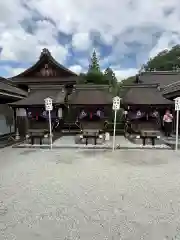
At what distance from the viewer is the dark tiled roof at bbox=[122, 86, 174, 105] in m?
11.8

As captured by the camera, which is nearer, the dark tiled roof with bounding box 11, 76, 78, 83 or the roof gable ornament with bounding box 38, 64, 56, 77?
the dark tiled roof with bounding box 11, 76, 78, 83

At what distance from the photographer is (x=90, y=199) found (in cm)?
451

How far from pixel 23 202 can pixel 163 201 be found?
9.36 feet

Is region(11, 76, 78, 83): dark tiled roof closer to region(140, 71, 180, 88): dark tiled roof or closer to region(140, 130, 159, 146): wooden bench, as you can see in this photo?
region(140, 71, 180, 88): dark tiled roof

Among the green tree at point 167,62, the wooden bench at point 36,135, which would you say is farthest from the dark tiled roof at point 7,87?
the green tree at point 167,62

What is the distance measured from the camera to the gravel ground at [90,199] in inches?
131

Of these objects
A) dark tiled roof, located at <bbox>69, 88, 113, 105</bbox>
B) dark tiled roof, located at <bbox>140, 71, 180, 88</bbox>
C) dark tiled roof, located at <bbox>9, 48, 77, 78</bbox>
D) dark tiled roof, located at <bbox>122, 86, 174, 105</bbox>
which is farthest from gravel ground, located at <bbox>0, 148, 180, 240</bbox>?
dark tiled roof, located at <bbox>140, 71, 180, 88</bbox>

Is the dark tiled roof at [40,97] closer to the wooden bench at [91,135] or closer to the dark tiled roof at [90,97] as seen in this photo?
the dark tiled roof at [90,97]

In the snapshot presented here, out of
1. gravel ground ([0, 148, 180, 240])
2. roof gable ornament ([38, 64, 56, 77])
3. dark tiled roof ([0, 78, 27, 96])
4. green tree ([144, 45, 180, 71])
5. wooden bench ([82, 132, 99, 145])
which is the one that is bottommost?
gravel ground ([0, 148, 180, 240])

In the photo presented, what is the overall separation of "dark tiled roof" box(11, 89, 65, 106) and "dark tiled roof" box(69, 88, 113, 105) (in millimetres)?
812

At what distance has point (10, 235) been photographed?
3205 millimetres

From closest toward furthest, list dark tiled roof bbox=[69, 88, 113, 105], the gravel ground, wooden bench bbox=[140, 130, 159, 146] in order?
1. the gravel ground
2. wooden bench bbox=[140, 130, 159, 146]
3. dark tiled roof bbox=[69, 88, 113, 105]

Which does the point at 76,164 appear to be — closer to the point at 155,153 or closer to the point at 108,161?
the point at 108,161

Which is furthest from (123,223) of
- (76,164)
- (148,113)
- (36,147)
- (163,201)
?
(148,113)
